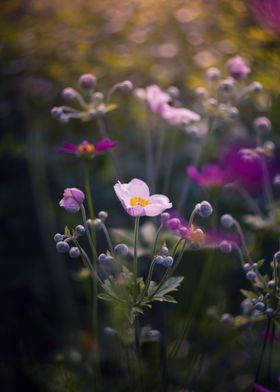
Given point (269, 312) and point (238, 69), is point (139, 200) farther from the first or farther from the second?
point (238, 69)

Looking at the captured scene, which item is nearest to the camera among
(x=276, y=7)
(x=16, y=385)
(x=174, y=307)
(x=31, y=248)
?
(x=276, y=7)

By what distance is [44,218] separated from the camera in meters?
2.11

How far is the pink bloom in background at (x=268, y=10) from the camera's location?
1434 mm

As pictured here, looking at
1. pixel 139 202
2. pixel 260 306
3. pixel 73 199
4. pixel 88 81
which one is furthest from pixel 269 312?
pixel 88 81

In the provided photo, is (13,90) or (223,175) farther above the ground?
(223,175)

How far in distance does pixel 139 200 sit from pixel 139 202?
0.01 metres

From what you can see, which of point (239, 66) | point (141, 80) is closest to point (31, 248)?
point (141, 80)

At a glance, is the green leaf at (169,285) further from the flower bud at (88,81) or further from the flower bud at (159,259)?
the flower bud at (88,81)

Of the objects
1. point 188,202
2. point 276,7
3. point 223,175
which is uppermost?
point 276,7

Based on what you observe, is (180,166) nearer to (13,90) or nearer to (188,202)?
(188,202)

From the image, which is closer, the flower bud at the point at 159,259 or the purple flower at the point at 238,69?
the flower bud at the point at 159,259

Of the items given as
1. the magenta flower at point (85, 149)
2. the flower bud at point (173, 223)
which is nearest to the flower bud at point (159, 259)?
the flower bud at point (173, 223)

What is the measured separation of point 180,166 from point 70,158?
20.2 inches

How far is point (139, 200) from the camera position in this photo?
1.03 meters
